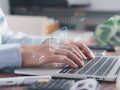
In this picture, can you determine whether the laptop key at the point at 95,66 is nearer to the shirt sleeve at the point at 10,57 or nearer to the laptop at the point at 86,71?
the laptop at the point at 86,71

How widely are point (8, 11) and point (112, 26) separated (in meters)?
1.60

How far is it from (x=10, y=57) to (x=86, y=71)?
24 centimetres

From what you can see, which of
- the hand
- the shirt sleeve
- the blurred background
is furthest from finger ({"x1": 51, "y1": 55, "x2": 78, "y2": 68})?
the blurred background

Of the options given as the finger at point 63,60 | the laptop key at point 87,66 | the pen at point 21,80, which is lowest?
the laptop key at point 87,66

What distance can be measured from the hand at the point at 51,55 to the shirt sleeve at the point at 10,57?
0.05 ft

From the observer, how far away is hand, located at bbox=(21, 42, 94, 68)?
0.85 m

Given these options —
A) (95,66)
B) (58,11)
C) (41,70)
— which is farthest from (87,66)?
(58,11)

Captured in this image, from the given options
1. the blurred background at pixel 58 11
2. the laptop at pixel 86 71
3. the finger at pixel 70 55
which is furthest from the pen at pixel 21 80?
the blurred background at pixel 58 11

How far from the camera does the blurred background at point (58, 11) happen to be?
2176mm

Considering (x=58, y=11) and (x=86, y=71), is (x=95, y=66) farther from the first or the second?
(x=58, y=11)

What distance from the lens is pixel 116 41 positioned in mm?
1208

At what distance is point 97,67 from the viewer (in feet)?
2.73

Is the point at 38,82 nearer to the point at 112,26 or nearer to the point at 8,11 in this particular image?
the point at 112,26

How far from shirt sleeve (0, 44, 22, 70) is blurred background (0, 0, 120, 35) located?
1.24 m
